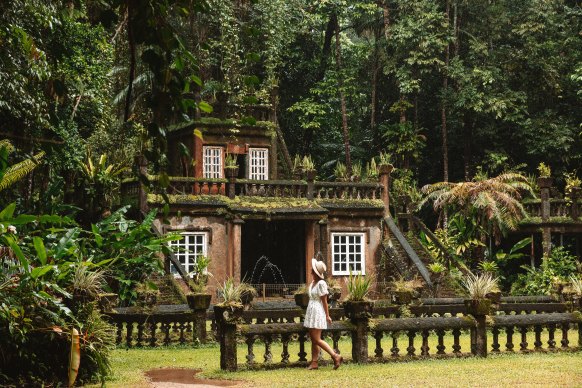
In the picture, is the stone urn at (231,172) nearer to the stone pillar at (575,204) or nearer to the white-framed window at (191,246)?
the white-framed window at (191,246)

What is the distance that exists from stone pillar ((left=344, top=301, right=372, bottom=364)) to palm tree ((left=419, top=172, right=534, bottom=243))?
1600cm

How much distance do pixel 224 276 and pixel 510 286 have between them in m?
11.3

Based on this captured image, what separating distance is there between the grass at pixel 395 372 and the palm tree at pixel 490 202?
13.6 m

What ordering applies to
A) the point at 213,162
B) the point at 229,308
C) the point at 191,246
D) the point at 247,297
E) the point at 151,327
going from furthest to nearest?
the point at 213,162 → the point at 191,246 → the point at 247,297 → the point at 151,327 → the point at 229,308

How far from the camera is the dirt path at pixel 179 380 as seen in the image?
11344mm

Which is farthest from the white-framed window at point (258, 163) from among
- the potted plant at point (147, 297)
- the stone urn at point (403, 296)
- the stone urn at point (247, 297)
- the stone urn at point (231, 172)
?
the potted plant at point (147, 297)

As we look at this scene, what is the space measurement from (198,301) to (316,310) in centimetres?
501

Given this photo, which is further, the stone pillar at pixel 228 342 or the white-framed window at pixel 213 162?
the white-framed window at pixel 213 162

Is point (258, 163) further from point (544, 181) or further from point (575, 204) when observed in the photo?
point (575, 204)

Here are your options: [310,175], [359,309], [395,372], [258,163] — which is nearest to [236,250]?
[310,175]

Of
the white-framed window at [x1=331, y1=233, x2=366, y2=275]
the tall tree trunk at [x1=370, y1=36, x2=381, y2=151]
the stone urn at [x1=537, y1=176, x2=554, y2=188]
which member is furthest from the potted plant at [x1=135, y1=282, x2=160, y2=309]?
the tall tree trunk at [x1=370, y1=36, x2=381, y2=151]

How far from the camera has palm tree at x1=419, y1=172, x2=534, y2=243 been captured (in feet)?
94.6

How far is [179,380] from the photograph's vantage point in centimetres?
1195

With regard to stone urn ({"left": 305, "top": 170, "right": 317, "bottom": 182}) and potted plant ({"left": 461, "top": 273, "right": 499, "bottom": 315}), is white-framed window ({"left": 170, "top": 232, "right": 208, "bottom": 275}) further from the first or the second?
potted plant ({"left": 461, "top": 273, "right": 499, "bottom": 315})
